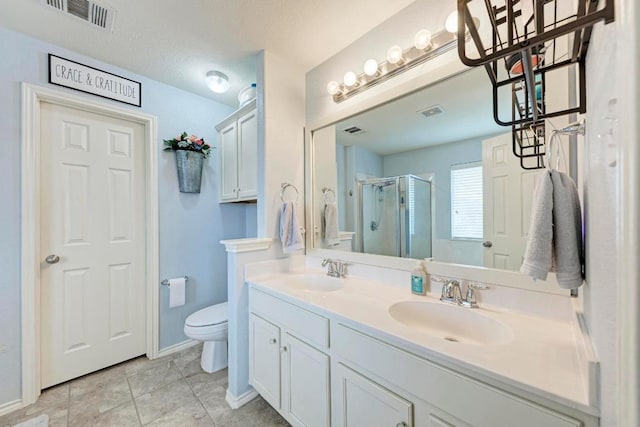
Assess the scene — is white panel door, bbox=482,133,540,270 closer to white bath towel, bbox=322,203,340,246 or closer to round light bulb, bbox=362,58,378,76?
round light bulb, bbox=362,58,378,76

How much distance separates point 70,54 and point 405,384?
2856 millimetres

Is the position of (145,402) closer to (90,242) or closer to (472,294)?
(90,242)

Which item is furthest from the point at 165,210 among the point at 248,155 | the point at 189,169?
the point at 248,155

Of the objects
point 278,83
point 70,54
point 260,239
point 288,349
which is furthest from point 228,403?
point 70,54

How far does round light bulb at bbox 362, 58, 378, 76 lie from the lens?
61.3 inches

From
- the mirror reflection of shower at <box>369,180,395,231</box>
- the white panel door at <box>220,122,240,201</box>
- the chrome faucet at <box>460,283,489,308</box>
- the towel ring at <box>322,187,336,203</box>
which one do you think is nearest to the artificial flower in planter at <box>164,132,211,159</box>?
the white panel door at <box>220,122,240,201</box>

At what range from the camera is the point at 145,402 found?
5.44ft

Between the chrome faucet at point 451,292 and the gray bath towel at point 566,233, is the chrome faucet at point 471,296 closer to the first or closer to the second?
the chrome faucet at point 451,292

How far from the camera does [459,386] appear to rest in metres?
0.77

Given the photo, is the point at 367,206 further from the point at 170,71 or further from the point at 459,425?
the point at 170,71

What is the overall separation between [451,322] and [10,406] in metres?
2.62

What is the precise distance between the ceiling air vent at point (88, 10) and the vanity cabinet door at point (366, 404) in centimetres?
227

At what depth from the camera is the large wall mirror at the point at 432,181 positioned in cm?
114

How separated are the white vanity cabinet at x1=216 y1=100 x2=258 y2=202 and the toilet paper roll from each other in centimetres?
83
